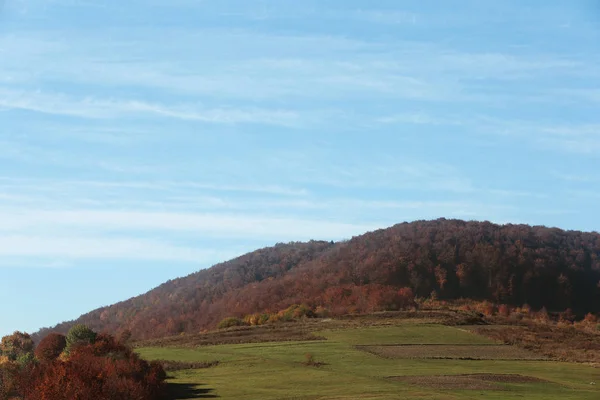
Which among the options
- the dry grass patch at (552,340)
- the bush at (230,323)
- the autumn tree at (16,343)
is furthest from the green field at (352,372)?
the autumn tree at (16,343)

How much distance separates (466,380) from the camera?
54.6 meters

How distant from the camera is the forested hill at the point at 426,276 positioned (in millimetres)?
142000

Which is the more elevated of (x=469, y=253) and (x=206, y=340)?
(x=469, y=253)

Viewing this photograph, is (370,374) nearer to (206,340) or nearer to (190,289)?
(206,340)

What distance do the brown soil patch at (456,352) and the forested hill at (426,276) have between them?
1625 inches

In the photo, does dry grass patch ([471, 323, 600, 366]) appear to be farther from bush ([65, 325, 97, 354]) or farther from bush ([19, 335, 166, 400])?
bush ([65, 325, 97, 354])

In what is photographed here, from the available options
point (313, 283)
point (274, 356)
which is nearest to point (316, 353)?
point (274, 356)

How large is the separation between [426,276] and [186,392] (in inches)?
3921

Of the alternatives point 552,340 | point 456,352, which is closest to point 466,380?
point 456,352

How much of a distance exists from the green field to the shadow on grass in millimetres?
77

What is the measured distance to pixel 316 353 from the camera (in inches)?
2825

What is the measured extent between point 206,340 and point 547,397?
49.1m

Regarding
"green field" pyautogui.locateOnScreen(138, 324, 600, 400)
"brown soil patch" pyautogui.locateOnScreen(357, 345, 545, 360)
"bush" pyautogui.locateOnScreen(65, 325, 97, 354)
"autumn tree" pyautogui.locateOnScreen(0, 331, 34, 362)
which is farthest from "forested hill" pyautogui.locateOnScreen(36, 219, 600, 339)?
"bush" pyautogui.locateOnScreen(65, 325, 97, 354)

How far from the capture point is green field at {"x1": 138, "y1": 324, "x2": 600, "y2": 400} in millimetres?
48750
